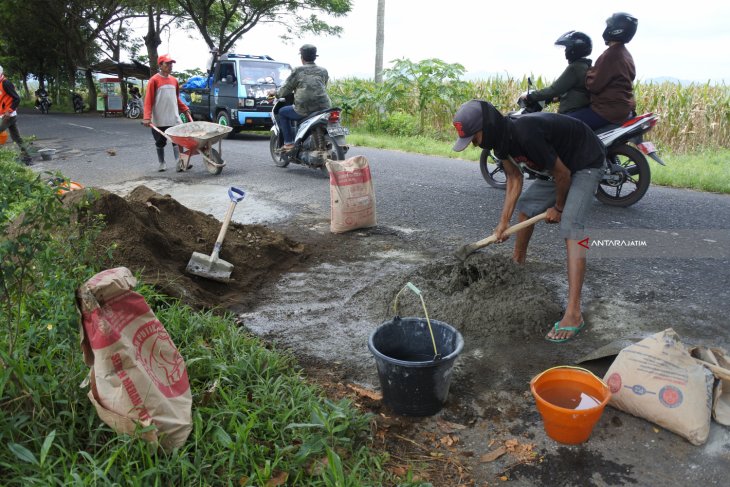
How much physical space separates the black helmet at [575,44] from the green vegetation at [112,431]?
16.3ft

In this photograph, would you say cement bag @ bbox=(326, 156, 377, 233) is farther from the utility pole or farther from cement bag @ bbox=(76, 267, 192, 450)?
the utility pole

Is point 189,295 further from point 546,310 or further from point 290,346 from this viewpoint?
point 546,310

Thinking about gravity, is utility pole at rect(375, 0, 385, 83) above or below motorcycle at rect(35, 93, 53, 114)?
above

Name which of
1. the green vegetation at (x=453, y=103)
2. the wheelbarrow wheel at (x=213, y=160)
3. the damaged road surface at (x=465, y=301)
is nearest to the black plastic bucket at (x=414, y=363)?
the damaged road surface at (x=465, y=301)

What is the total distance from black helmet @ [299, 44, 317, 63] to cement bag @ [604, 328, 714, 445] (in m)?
6.73

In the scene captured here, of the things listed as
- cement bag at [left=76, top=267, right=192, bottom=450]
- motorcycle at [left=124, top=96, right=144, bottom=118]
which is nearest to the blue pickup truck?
motorcycle at [left=124, top=96, right=144, bottom=118]

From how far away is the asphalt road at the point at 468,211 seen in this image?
14.0ft

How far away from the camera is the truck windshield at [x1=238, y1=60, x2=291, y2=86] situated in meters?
13.8

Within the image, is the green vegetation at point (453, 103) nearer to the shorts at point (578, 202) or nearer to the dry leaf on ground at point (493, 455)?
the shorts at point (578, 202)

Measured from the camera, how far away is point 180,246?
4.68 m

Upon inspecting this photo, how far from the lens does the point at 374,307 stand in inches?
159

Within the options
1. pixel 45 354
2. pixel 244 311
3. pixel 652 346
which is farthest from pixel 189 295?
pixel 652 346

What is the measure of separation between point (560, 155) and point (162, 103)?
280 inches

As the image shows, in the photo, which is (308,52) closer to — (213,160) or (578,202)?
(213,160)
